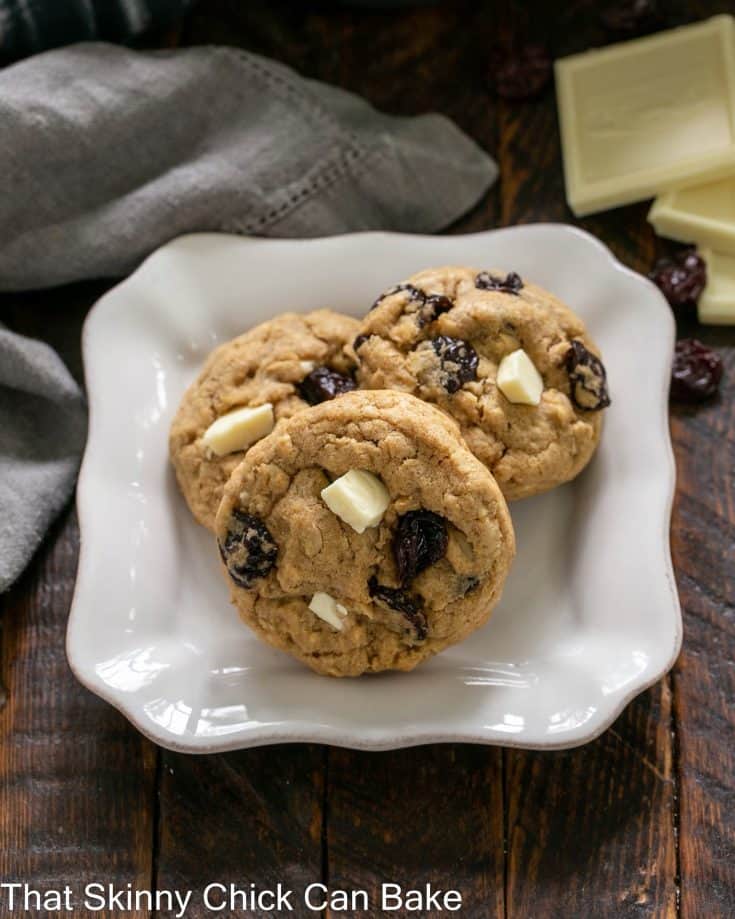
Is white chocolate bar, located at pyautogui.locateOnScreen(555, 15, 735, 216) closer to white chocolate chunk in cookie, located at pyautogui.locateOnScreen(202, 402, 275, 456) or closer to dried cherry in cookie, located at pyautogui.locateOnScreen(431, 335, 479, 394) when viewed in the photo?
dried cherry in cookie, located at pyautogui.locateOnScreen(431, 335, 479, 394)

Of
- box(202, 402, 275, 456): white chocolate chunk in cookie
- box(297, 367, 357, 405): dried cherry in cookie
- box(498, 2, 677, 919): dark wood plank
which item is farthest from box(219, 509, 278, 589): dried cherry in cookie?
box(498, 2, 677, 919): dark wood plank

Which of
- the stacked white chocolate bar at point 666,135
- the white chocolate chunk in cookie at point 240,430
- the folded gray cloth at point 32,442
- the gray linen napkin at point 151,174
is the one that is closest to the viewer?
the white chocolate chunk in cookie at point 240,430

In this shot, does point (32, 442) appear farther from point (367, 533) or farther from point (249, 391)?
point (367, 533)

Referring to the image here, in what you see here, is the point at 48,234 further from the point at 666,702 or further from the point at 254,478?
the point at 666,702

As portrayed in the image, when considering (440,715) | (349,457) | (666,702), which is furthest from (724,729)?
(349,457)

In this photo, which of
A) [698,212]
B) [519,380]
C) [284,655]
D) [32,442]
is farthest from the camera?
[698,212]

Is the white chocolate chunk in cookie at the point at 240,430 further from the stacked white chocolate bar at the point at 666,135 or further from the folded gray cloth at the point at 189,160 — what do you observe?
the stacked white chocolate bar at the point at 666,135

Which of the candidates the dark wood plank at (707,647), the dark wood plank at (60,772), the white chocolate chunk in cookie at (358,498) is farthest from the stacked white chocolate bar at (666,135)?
the dark wood plank at (60,772)

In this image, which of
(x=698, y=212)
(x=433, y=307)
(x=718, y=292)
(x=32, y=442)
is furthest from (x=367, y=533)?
(x=698, y=212)
